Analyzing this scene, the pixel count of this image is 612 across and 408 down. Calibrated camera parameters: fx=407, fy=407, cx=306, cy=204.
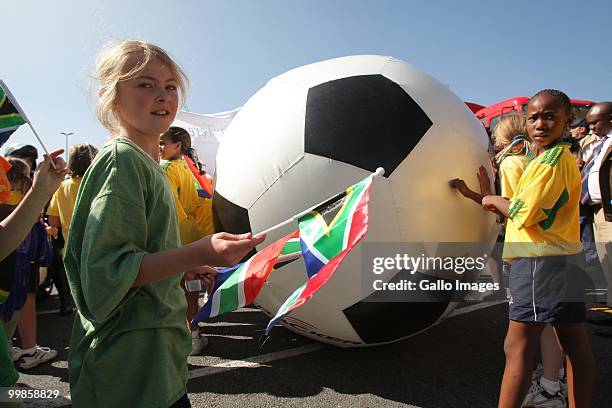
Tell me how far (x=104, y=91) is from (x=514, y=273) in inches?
77.1

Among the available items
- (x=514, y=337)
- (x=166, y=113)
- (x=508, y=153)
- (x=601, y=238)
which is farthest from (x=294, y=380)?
(x=601, y=238)

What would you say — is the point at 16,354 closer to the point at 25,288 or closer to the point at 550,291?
the point at 25,288

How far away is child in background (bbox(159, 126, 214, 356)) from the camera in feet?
10.2

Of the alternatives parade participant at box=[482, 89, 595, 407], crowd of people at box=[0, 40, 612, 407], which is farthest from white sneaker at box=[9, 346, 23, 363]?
parade participant at box=[482, 89, 595, 407]

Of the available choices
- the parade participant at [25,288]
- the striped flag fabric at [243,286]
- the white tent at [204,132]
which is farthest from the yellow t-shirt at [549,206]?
the white tent at [204,132]

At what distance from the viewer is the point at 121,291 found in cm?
97

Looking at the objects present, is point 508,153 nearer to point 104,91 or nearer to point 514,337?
point 514,337

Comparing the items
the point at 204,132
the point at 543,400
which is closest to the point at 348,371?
the point at 543,400

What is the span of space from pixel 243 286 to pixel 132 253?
1.16 ft

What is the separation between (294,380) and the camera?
2.61 metres

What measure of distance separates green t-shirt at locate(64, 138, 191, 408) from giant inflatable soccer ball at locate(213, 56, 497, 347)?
106 centimetres

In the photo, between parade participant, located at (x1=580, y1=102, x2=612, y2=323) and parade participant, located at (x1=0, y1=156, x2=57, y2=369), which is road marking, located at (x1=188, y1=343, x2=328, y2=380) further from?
parade participant, located at (x1=580, y1=102, x2=612, y2=323)

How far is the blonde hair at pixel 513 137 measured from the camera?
2.98 metres

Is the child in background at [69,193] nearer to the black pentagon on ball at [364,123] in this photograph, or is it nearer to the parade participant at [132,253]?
the black pentagon on ball at [364,123]
